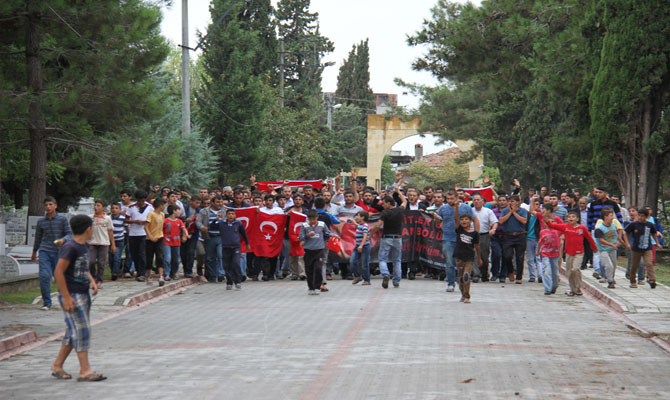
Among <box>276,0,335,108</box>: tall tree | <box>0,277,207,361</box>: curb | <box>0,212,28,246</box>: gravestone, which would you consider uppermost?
<box>276,0,335,108</box>: tall tree

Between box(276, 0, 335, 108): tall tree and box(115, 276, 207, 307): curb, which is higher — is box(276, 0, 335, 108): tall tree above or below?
Result: above

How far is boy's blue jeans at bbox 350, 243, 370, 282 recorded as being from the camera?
1863 centimetres

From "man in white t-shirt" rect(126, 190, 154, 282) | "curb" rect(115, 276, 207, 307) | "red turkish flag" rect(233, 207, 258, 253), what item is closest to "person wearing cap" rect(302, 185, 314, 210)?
"red turkish flag" rect(233, 207, 258, 253)

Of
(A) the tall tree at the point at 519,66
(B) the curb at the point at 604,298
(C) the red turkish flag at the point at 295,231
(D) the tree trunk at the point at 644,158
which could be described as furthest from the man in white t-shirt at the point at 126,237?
(D) the tree trunk at the point at 644,158

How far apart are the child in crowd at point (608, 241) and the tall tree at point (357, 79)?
7287cm

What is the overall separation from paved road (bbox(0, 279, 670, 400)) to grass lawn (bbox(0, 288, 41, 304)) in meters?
2.19

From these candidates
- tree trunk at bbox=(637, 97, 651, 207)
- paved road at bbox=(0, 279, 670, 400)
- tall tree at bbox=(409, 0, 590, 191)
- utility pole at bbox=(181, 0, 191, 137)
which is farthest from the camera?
tall tree at bbox=(409, 0, 590, 191)

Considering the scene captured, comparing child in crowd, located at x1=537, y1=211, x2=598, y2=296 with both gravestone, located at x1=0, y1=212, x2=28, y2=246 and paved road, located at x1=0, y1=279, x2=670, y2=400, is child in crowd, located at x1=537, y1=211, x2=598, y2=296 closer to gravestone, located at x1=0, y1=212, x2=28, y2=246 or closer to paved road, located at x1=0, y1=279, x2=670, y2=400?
paved road, located at x1=0, y1=279, x2=670, y2=400

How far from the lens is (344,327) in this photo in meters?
12.1

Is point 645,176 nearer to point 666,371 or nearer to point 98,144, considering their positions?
point 98,144

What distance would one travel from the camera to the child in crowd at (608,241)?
57.9 ft

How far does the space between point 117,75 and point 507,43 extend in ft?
51.7

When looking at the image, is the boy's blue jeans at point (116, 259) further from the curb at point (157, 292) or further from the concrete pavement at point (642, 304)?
the concrete pavement at point (642, 304)

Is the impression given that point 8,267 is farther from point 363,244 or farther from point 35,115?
point 363,244
